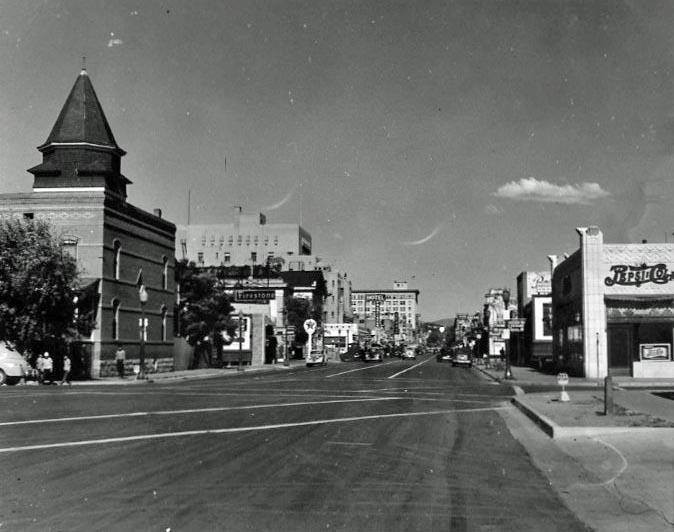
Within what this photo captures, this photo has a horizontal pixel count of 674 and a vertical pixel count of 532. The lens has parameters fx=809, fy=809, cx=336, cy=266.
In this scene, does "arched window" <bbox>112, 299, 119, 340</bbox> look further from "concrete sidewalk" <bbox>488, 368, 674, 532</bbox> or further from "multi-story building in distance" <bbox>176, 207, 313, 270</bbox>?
"multi-story building in distance" <bbox>176, 207, 313, 270</bbox>

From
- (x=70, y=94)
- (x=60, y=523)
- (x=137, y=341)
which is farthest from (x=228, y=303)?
(x=60, y=523)

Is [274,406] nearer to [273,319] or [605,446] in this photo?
[605,446]

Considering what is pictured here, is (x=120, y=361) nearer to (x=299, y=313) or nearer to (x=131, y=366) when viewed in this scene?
(x=131, y=366)

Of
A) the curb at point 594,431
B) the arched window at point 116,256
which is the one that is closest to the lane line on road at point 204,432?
the curb at point 594,431

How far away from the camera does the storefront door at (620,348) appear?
42.3m

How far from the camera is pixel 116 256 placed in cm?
4497

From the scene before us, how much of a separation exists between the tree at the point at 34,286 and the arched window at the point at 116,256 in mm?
5350

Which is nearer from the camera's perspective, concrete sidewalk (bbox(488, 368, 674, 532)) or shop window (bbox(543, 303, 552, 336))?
concrete sidewalk (bbox(488, 368, 674, 532))

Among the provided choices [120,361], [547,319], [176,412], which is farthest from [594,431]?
[547,319]

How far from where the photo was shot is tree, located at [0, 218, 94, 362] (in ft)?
122

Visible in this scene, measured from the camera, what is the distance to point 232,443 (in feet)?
44.4

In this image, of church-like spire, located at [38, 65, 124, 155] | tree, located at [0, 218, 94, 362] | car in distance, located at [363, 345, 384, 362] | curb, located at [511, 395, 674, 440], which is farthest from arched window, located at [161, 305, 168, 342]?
curb, located at [511, 395, 674, 440]

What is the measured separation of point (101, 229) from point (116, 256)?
253cm

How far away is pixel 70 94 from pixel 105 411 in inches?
1289
